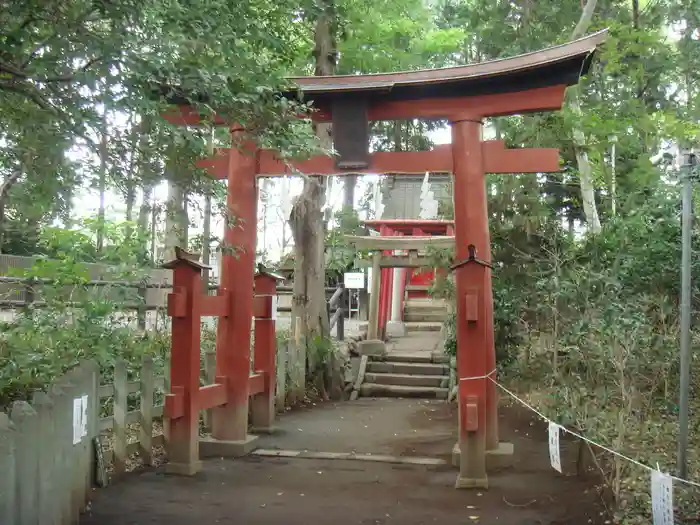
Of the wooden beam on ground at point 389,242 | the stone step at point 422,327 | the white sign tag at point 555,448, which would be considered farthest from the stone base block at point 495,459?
the stone step at point 422,327

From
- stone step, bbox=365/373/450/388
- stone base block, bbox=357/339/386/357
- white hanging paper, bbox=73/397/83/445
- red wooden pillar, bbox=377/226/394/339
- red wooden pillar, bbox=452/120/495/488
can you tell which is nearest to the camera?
white hanging paper, bbox=73/397/83/445

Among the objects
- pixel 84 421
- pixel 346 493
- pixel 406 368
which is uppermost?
pixel 84 421

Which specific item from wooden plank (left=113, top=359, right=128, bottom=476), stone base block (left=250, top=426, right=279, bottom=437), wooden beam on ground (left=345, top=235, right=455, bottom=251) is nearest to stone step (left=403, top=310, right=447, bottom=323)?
wooden beam on ground (left=345, top=235, right=455, bottom=251)

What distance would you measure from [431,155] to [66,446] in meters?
4.96

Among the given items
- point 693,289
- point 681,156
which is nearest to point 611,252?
point 693,289

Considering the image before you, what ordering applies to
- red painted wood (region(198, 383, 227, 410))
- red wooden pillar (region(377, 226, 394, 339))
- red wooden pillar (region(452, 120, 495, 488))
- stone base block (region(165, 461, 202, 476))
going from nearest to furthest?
red wooden pillar (region(452, 120, 495, 488)), stone base block (region(165, 461, 202, 476)), red painted wood (region(198, 383, 227, 410)), red wooden pillar (region(377, 226, 394, 339))

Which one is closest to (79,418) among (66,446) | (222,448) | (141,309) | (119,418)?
(66,446)

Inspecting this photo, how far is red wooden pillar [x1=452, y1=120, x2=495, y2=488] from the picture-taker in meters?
6.60

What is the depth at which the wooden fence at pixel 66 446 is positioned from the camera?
400 cm

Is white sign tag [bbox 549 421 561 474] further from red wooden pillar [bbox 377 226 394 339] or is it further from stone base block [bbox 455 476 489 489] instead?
red wooden pillar [bbox 377 226 394 339]

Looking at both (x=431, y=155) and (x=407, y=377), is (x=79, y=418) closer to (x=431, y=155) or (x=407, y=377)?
(x=431, y=155)

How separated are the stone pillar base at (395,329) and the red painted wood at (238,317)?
997cm

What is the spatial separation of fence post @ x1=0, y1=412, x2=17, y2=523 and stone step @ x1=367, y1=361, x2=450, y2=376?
10.6m

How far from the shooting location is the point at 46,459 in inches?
175
